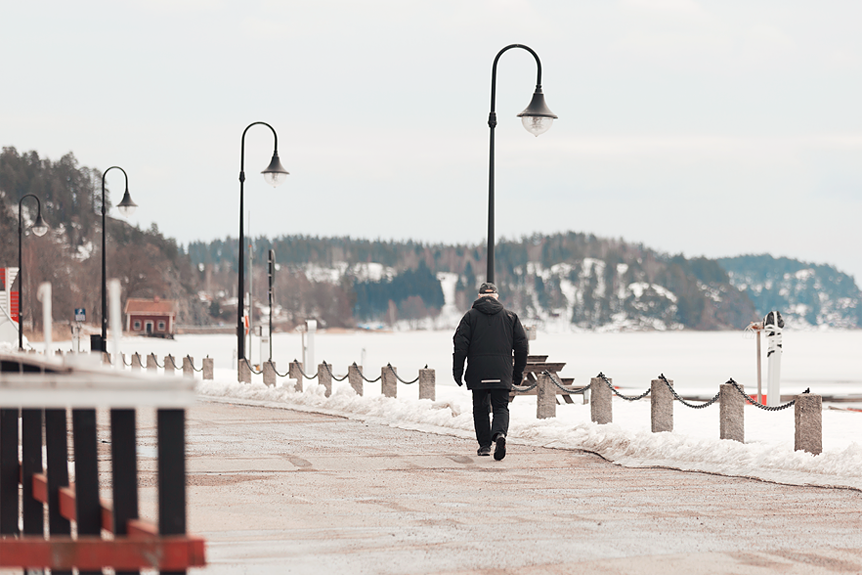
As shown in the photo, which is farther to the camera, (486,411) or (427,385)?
(427,385)

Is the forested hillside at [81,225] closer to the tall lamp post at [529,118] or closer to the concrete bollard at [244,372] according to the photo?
the concrete bollard at [244,372]

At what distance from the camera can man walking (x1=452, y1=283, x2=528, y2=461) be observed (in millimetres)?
13258

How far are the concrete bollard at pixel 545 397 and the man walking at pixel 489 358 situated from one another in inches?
157

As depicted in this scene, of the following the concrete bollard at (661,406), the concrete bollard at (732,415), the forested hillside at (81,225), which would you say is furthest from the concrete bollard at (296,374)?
the forested hillside at (81,225)

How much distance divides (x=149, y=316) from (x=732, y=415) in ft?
508

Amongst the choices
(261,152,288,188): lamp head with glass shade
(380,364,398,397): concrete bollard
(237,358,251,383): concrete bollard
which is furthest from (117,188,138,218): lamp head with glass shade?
(380,364,398,397): concrete bollard

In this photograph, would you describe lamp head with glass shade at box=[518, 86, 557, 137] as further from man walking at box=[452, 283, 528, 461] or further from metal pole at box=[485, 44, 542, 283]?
man walking at box=[452, 283, 528, 461]

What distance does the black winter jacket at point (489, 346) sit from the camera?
43.5ft

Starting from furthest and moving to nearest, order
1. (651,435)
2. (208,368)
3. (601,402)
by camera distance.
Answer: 1. (208,368)
2. (601,402)
3. (651,435)

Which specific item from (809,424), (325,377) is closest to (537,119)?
(325,377)

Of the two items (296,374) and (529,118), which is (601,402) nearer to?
(529,118)

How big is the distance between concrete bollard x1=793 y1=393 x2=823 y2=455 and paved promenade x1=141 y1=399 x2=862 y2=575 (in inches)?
51.5

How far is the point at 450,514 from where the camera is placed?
880cm

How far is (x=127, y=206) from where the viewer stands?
3738cm
